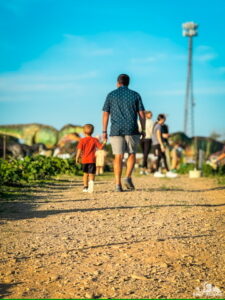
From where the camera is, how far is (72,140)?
2461 cm

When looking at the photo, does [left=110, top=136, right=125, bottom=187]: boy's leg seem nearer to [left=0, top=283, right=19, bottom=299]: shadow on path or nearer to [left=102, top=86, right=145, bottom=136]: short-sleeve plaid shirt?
[left=102, top=86, right=145, bottom=136]: short-sleeve plaid shirt

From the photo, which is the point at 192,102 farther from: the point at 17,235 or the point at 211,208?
the point at 17,235

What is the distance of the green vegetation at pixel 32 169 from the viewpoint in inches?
A: 412

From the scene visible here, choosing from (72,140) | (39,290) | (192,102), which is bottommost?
(39,290)

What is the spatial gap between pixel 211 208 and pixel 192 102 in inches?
1147

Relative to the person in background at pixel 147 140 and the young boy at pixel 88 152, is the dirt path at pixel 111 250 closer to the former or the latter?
the young boy at pixel 88 152

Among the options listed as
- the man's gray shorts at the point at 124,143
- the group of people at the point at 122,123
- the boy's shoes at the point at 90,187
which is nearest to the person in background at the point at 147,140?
the group of people at the point at 122,123

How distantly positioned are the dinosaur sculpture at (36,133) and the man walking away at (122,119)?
2304cm

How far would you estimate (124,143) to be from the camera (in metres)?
9.09

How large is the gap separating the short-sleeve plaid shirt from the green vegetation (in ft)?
8.90

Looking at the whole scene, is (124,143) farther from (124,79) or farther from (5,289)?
(5,289)

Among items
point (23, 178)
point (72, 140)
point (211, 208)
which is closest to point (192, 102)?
point (72, 140)

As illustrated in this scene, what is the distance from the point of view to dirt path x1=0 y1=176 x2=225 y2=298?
313 cm

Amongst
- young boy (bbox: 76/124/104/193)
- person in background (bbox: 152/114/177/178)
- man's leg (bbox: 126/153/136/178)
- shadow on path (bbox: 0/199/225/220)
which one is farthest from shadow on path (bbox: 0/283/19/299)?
person in background (bbox: 152/114/177/178)
